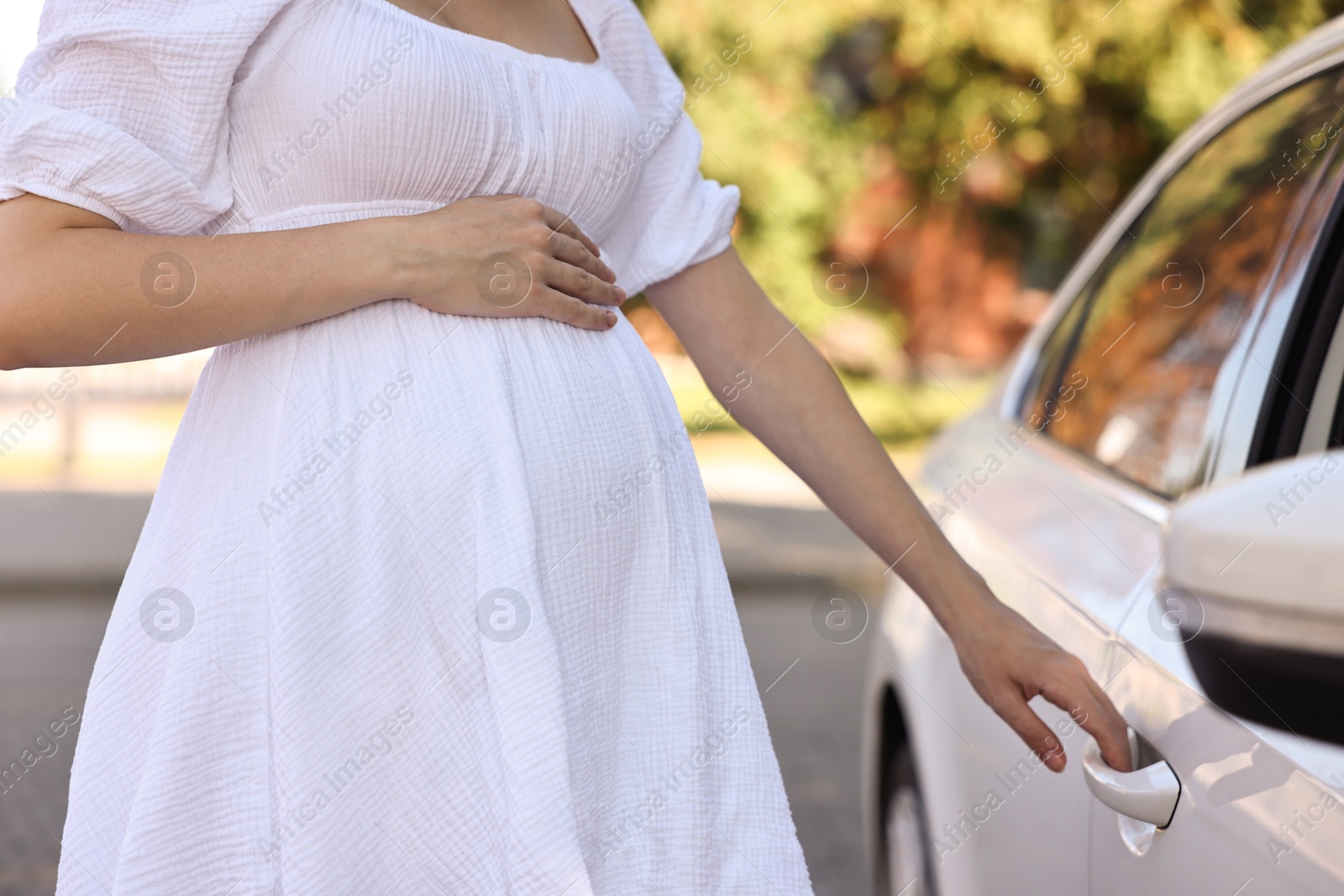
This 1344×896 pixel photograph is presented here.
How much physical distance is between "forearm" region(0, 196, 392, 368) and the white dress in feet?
0.14

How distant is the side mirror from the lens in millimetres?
942

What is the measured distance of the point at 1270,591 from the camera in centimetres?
97

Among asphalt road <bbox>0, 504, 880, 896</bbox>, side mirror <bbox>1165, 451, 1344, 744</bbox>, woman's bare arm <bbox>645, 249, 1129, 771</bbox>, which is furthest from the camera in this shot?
asphalt road <bbox>0, 504, 880, 896</bbox>

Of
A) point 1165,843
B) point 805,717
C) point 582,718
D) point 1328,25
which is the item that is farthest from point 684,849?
point 805,717

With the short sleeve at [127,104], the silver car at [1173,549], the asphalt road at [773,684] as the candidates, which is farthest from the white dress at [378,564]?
the asphalt road at [773,684]

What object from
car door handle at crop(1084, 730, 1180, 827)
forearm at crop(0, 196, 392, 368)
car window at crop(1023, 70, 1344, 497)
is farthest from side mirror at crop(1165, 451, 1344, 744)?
forearm at crop(0, 196, 392, 368)

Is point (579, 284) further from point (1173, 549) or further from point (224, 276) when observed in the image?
point (1173, 549)

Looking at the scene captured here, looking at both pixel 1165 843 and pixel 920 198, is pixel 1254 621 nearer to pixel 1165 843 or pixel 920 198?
pixel 1165 843

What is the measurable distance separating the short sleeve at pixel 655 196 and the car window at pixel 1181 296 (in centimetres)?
70

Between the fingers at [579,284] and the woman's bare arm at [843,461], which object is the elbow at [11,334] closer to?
the fingers at [579,284]

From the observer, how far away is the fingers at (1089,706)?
4.68ft

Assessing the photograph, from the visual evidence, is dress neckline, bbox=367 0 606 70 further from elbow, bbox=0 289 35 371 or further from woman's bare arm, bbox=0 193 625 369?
elbow, bbox=0 289 35 371

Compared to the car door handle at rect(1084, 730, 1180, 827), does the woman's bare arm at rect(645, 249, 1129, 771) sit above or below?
above

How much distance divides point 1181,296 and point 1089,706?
0.87 metres
